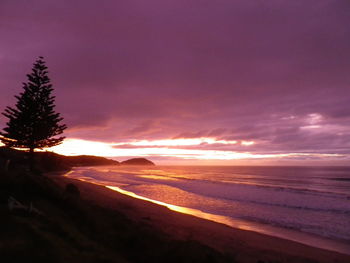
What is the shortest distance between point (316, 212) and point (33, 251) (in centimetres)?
1950

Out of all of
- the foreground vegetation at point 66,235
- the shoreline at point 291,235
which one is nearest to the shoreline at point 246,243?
the shoreline at point 291,235

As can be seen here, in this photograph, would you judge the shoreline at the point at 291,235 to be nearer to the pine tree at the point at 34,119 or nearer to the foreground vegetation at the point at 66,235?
the foreground vegetation at the point at 66,235

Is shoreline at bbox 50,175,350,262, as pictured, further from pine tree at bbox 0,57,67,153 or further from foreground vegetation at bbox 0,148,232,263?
pine tree at bbox 0,57,67,153

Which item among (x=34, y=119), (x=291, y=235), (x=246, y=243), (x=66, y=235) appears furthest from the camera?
(x=34, y=119)

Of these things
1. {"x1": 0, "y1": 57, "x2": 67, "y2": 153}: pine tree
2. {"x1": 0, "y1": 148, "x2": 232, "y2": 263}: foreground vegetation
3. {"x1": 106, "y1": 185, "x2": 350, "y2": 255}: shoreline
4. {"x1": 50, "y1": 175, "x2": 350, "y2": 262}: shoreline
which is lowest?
{"x1": 106, "y1": 185, "x2": 350, "y2": 255}: shoreline

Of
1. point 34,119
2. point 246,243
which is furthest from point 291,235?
point 34,119

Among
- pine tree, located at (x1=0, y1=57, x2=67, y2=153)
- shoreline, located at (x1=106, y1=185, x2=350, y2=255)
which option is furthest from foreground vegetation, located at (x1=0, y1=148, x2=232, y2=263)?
pine tree, located at (x1=0, y1=57, x2=67, y2=153)

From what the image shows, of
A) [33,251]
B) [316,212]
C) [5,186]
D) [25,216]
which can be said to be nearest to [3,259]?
[33,251]

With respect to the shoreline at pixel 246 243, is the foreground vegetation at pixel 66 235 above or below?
above

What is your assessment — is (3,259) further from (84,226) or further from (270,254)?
(270,254)

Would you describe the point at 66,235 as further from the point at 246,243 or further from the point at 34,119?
the point at 34,119

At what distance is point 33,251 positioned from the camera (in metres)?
4.91

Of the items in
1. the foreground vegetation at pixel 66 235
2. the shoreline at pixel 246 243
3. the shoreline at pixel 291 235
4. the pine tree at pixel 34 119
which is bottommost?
the shoreline at pixel 291 235

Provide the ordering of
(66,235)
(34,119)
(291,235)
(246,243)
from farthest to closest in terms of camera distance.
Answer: (34,119), (291,235), (246,243), (66,235)
